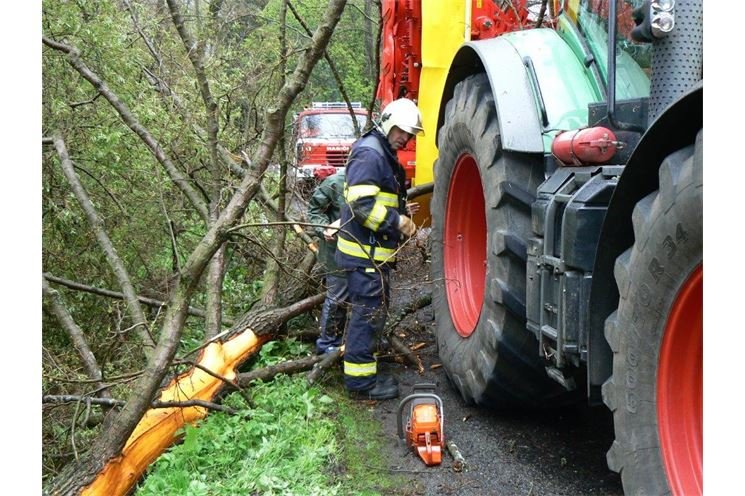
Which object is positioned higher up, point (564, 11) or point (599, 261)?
point (564, 11)

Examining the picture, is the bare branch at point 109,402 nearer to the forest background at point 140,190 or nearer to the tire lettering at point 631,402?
the forest background at point 140,190

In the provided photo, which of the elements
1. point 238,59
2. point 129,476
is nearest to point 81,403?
point 129,476

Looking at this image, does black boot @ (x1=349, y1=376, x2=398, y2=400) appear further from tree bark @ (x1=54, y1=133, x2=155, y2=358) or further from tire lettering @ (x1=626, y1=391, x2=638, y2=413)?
tire lettering @ (x1=626, y1=391, x2=638, y2=413)

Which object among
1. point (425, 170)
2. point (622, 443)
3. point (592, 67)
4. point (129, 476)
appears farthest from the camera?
point (425, 170)

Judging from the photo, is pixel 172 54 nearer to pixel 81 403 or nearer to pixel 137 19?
pixel 137 19

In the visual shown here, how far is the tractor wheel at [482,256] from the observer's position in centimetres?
346

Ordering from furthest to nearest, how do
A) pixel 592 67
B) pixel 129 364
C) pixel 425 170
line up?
pixel 425 170 < pixel 129 364 < pixel 592 67

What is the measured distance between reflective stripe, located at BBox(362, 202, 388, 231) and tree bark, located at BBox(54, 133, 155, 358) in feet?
4.69

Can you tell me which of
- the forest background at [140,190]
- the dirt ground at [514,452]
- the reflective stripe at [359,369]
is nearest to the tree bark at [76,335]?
the forest background at [140,190]

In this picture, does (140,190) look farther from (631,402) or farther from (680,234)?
(680,234)

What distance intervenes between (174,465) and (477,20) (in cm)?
359

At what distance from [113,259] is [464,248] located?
Result: 2172 millimetres

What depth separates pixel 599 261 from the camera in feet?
8.31

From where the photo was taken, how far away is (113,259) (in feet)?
15.1
